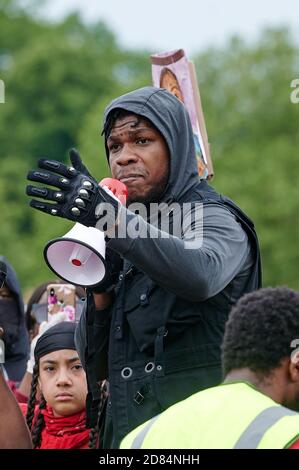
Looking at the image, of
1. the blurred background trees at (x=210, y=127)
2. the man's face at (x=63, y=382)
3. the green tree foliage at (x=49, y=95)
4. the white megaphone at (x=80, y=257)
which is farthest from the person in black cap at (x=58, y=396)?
the green tree foliage at (x=49, y=95)

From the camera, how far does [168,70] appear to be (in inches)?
237

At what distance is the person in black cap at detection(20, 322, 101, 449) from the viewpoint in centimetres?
624

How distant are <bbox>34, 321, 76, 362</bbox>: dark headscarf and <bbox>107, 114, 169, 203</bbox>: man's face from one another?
1676 millimetres

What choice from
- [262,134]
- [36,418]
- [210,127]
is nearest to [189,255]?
[36,418]

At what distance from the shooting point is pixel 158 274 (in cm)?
450

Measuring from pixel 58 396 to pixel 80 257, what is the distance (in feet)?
5.82

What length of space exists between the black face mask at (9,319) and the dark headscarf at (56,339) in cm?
87

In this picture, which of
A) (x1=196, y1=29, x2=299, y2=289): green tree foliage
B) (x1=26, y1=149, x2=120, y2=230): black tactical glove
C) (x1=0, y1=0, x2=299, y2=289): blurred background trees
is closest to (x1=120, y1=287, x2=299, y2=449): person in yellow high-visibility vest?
(x1=26, y1=149, x2=120, y2=230): black tactical glove

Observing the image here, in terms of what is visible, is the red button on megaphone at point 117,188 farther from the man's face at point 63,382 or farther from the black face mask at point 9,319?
the black face mask at point 9,319

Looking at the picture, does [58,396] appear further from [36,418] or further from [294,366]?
[294,366]

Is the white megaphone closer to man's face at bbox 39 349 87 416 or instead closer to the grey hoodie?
the grey hoodie

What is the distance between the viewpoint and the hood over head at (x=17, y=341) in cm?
767
